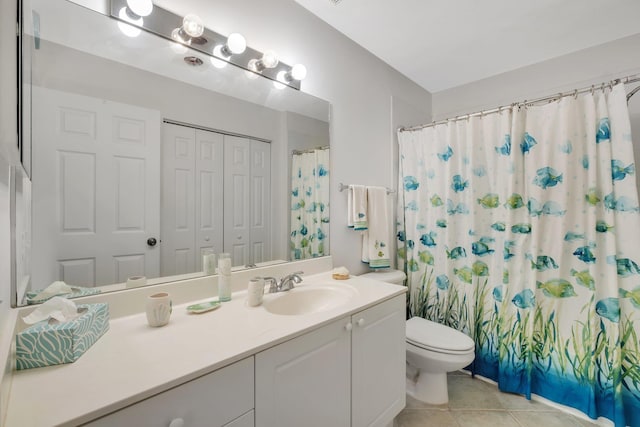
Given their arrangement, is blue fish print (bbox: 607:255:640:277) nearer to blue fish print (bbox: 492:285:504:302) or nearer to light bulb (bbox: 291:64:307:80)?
blue fish print (bbox: 492:285:504:302)

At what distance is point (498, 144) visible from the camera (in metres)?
1.87

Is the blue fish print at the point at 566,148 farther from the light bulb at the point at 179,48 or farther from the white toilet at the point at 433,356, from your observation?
the light bulb at the point at 179,48

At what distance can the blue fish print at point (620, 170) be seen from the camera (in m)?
1.43

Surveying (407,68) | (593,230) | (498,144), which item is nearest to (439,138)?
(498,144)

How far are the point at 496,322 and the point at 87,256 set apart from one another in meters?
2.29

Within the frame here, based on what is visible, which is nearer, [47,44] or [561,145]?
[47,44]

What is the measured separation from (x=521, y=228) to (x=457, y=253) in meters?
0.44

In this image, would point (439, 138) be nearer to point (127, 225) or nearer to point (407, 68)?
point (407, 68)

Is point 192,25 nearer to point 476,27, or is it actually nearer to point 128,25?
point 128,25

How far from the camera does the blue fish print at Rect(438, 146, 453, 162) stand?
207 centimetres

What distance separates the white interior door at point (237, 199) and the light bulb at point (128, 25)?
20.4 inches

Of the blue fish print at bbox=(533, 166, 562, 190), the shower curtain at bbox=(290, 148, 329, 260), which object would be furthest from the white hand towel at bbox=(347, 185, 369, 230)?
the blue fish print at bbox=(533, 166, 562, 190)

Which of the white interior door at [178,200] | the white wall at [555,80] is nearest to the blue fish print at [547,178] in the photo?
the white wall at [555,80]

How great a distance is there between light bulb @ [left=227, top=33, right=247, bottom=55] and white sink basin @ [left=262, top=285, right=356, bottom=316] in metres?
1.19
